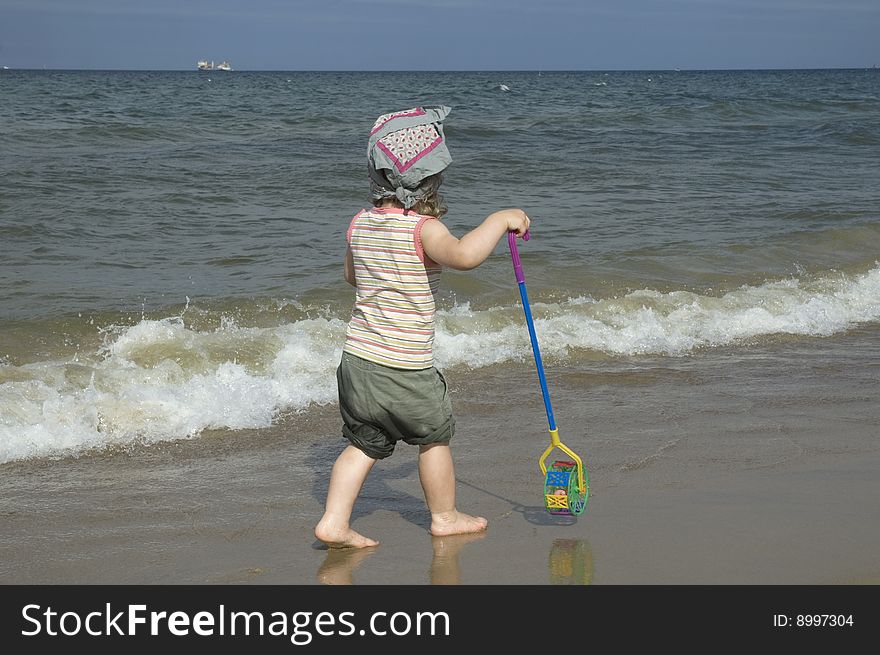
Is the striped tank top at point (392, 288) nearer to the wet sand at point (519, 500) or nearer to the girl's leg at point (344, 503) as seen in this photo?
the girl's leg at point (344, 503)

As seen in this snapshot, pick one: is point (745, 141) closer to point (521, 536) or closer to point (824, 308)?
point (824, 308)

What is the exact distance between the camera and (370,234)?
3.12 m

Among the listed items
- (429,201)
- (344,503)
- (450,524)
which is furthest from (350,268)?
(450,524)

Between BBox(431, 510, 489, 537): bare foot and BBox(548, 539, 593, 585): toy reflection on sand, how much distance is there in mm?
276

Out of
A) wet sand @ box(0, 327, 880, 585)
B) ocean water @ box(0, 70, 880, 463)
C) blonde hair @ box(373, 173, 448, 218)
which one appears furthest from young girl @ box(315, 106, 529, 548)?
ocean water @ box(0, 70, 880, 463)

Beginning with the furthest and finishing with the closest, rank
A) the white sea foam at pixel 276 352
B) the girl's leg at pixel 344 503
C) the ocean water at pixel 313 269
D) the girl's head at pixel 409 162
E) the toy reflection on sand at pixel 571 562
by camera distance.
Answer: the ocean water at pixel 313 269 < the white sea foam at pixel 276 352 < the girl's leg at pixel 344 503 < the girl's head at pixel 409 162 < the toy reflection on sand at pixel 571 562

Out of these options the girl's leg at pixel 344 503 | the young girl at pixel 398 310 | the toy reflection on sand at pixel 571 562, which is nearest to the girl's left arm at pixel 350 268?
the young girl at pixel 398 310

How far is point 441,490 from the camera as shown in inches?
129

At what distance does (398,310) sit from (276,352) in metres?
2.54

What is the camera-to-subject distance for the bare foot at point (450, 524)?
10.7 ft

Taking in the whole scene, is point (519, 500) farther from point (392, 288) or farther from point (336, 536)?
point (392, 288)

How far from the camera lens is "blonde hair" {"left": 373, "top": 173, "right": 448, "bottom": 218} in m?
3.08

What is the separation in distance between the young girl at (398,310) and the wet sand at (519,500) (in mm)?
239

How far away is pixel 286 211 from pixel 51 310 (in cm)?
428
